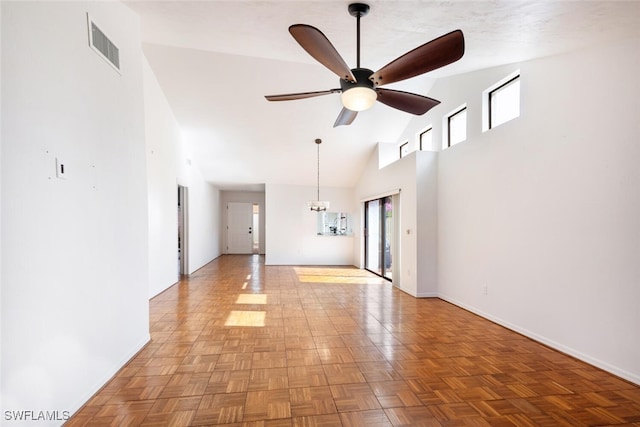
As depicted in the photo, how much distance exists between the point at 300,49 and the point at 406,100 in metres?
→ 1.38

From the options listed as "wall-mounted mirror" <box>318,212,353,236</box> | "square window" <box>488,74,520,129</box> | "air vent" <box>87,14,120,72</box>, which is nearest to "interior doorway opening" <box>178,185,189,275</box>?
"wall-mounted mirror" <box>318,212,353,236</box>

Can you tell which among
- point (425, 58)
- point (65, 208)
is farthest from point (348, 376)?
point (425, 58)

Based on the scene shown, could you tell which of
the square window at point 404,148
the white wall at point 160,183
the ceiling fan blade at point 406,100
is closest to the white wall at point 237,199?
the white wall at point 160,183

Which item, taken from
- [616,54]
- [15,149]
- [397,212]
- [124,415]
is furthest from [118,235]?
[397,212]

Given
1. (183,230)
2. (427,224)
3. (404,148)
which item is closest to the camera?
(427,224)

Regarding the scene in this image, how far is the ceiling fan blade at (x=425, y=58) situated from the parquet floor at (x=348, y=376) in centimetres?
234

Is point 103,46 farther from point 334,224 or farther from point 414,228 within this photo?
point 334,224

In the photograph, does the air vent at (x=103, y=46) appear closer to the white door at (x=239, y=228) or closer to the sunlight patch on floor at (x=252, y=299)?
the sunlight patch on floor at (x=252, y=299)

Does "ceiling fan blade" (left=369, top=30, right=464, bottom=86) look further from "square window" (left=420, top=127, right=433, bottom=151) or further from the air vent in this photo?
"square window" (left=420, top=127, right=433, bottom=151)

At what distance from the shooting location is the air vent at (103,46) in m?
2.23

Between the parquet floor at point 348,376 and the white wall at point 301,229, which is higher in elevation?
the white wall at point 301,229

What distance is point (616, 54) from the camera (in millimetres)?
2521

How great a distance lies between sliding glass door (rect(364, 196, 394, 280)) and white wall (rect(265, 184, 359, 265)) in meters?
1.04

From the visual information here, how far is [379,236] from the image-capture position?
23.5ft
